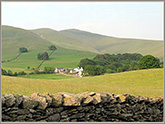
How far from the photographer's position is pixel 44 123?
26.5ft

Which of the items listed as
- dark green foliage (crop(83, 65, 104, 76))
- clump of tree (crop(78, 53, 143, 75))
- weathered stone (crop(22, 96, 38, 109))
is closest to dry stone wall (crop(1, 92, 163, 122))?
weathered stone (crop(22, 96, 38, 109))

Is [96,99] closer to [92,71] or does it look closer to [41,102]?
[41,102]

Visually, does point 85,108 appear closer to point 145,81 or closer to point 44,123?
point 44,123

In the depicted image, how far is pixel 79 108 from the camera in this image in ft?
28.8

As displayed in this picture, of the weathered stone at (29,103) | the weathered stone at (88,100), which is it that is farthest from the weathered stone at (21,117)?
the weathered stone at (88,100)

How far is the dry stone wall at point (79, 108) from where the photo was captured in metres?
7.78

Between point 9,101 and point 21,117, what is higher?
point 9,101

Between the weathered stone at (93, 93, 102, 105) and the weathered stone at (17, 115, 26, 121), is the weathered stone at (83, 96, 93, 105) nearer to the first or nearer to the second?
the weathered stone at (93, 93, 102, 105)

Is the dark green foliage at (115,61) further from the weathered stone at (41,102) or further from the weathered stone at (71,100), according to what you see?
the weathered stone at (41,102)

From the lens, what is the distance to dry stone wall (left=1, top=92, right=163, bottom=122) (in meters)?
7.78

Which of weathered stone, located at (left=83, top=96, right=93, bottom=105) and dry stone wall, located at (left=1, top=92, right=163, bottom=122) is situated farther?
weathered stone, located at (left=83, top=96, right=93, bottom=105)

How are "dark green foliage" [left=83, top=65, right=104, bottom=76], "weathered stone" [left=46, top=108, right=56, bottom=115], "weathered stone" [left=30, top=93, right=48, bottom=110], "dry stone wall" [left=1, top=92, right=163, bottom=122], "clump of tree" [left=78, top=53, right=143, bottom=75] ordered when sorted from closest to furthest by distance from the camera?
"dry stone wall" [left=1, top=92, right=163, bottom=122], "weathered stone" [left=30, top=93, right=48, bottom=110], "weathered stone" [left=46, top=108, right=56, bottom=115], "dark green foliage" [left=83, top=65, right=104, bottom=76], "clump of tree" [left=78, top=53, right=143, bottom=75]

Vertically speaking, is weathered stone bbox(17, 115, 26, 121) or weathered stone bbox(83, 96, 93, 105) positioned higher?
weathered stone bbox(83, 96, 93, 105)

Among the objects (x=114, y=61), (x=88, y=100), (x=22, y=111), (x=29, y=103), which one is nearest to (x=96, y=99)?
(x=88, y=100)
